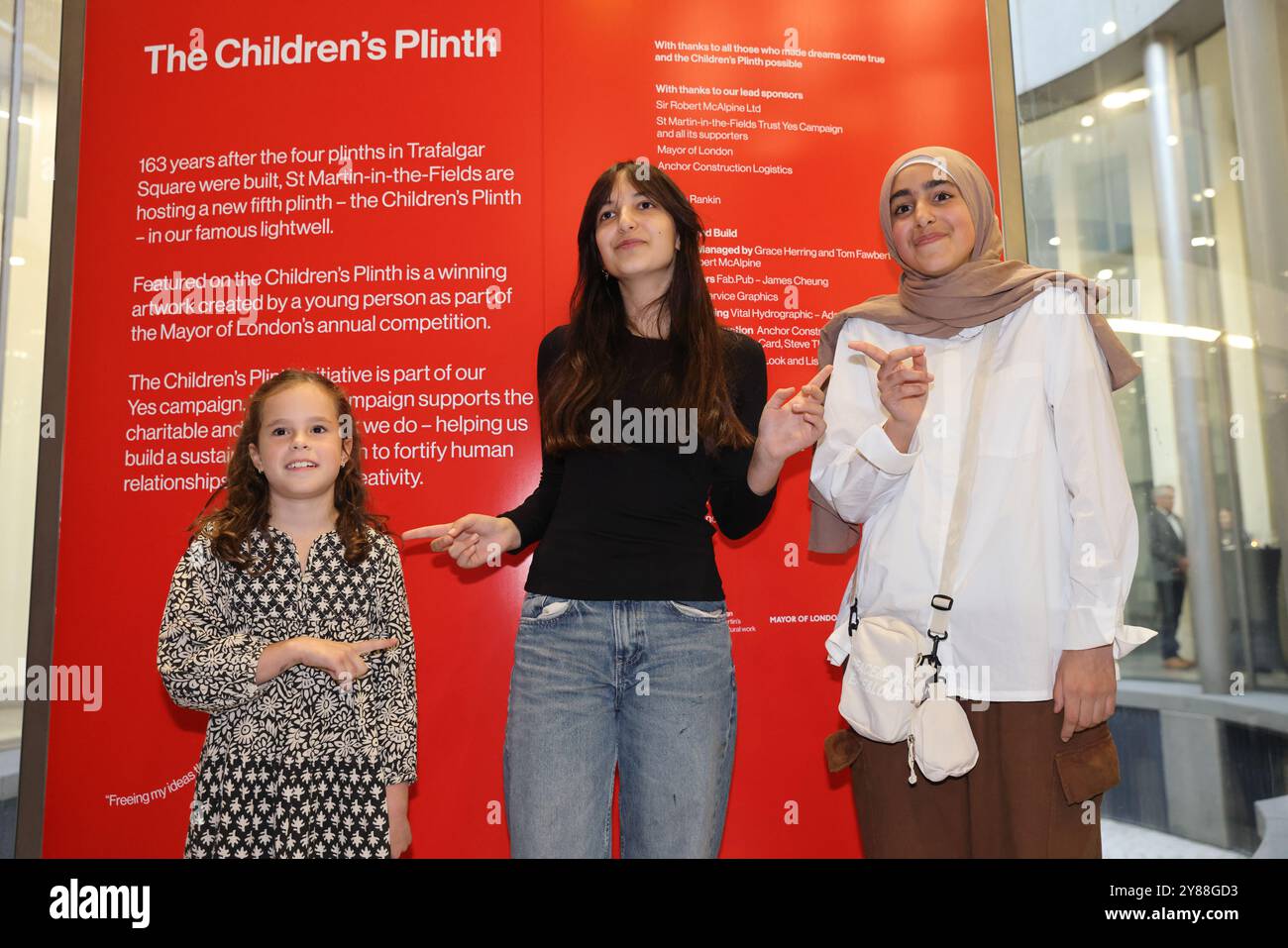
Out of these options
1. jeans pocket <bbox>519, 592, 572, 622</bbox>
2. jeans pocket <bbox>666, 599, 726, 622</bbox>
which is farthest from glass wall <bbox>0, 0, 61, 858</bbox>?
jeans pocket <bbox>666, 599, 726, 622</bbox>

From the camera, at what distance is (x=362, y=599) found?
7.02ft

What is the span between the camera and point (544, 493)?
2.28 metres

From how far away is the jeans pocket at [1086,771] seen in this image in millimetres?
1758

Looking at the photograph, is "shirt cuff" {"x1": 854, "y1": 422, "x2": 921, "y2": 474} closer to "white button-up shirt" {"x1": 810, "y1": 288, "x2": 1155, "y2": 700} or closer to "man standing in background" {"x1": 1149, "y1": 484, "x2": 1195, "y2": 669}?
"white button-up shirt" {"x1": 810, "y1": 288, "x2": 1155, "y2": 700}

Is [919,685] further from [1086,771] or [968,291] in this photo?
[968,291]

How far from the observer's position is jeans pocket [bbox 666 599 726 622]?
2029 mm

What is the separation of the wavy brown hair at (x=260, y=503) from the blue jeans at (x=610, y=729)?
51cm

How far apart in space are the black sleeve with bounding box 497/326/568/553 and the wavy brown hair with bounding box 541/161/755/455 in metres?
0.05

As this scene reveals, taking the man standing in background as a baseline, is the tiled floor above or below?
below

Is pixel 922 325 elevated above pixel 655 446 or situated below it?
above

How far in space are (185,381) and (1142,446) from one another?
352 cm

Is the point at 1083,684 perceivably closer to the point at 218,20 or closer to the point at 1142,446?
the point at 1142,446
